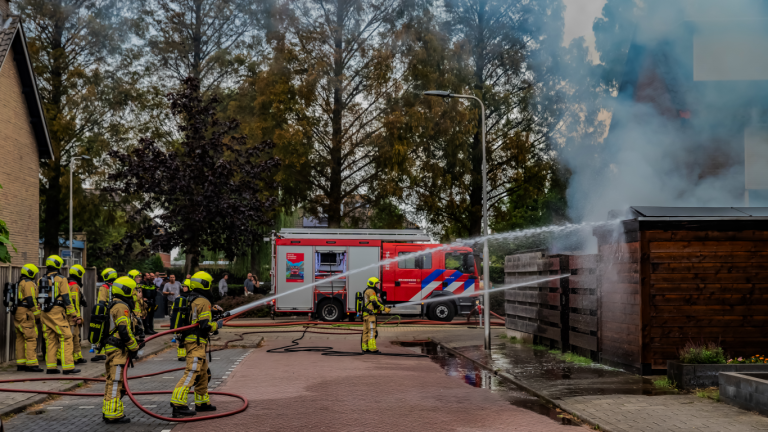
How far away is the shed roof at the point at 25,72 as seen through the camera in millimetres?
17797

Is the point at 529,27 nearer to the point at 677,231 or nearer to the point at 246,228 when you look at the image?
the point at 246,228

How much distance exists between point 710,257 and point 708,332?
1.15 meters

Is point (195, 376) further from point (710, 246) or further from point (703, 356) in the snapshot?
point (710, 246)

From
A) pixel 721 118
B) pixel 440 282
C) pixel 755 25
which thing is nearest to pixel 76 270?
pixel 440 282

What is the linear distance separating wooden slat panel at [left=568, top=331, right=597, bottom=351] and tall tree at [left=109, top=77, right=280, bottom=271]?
7997 millimetres

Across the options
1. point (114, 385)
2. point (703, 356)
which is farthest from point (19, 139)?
point (703, 356)

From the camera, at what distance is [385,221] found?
2736 cm

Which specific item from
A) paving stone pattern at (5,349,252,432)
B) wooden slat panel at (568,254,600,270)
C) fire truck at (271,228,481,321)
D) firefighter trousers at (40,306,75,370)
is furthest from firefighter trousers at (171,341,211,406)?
fire truck at (271,228,481,321)

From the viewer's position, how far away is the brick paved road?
7277 millimetres

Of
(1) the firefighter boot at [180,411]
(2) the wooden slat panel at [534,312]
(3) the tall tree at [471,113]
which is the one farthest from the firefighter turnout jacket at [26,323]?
(3) the tall tree at [471,113]

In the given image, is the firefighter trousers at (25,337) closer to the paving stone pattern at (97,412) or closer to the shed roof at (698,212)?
the paving stone pattern at (97,412)

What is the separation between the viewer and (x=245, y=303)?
2372 cm

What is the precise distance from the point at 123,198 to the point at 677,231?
2534 centimetres

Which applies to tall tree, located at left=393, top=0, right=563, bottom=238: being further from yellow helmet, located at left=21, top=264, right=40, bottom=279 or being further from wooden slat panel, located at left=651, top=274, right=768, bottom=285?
yellow helmet, located at left=21, top=264, right=40, bottom=279
